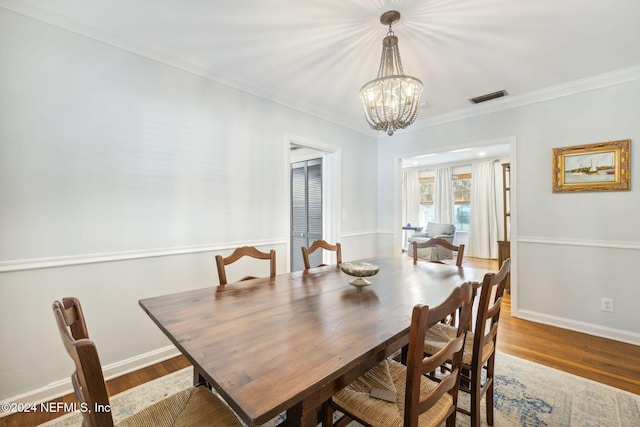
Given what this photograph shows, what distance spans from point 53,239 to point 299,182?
10.1ft

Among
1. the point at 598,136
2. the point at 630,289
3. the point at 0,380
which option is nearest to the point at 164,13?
the point at 0,380

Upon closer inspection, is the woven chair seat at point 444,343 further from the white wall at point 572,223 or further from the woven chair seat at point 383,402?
the white wall at point 572,223

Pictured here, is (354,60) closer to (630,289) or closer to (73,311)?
(73,311)

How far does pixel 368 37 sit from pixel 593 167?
2612 mm

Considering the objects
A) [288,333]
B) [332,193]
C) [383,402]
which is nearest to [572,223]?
[332,193]

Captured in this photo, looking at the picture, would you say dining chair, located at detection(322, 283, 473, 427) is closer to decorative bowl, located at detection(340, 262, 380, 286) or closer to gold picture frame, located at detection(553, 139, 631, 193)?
decorative bowl, located at detection(340, 262, 380, 286)

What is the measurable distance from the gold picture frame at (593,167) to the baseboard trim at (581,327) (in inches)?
53.3

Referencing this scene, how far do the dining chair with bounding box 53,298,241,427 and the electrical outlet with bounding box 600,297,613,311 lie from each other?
3.51 metres

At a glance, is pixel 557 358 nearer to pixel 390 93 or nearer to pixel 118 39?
pixel 390 93

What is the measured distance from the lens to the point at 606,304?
270 cm

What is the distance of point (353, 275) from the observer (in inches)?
71.6

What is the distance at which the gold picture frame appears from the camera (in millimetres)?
2629

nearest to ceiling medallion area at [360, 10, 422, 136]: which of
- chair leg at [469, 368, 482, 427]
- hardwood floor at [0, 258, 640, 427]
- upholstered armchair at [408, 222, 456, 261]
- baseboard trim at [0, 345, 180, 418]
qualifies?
chair leg at [469, 368, 482, 427]

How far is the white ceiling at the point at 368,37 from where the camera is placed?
5.82 feet
